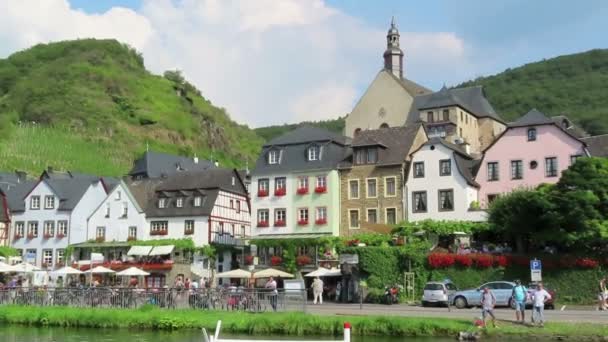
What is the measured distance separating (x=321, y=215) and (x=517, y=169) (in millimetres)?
15509

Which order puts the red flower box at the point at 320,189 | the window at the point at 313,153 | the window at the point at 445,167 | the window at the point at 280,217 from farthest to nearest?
the window at the point at 313,153
the window at the point at 280,217
the red flower box at the point at 320,189
the window at the point at 445,167

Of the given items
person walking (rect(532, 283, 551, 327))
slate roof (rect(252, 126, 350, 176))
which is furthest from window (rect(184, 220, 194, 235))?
person walking (rect(532, 283, 551, 327))

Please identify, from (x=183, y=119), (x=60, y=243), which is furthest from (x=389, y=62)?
(x=183, y=119)

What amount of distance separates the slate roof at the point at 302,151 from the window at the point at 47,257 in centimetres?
2100

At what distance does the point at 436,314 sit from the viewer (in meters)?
34.1

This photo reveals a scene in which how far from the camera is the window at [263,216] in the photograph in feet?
204

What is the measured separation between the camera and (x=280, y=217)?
61.7 meters

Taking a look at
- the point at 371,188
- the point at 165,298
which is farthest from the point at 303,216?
the point at 165,298

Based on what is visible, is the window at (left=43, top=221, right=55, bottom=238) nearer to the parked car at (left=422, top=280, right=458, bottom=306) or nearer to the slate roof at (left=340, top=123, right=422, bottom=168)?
the slate roof at (left=340, top=123, right=422, bottom=168)

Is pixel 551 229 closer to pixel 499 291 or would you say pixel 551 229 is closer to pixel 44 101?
pixel 499 291

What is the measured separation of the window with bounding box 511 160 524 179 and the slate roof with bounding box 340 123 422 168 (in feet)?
26.2

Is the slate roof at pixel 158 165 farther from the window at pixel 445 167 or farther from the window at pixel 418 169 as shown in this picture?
the window at pixel 445 167

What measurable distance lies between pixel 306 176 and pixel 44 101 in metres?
117

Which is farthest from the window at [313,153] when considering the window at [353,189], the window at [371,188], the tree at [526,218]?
the tree at [526,218]
